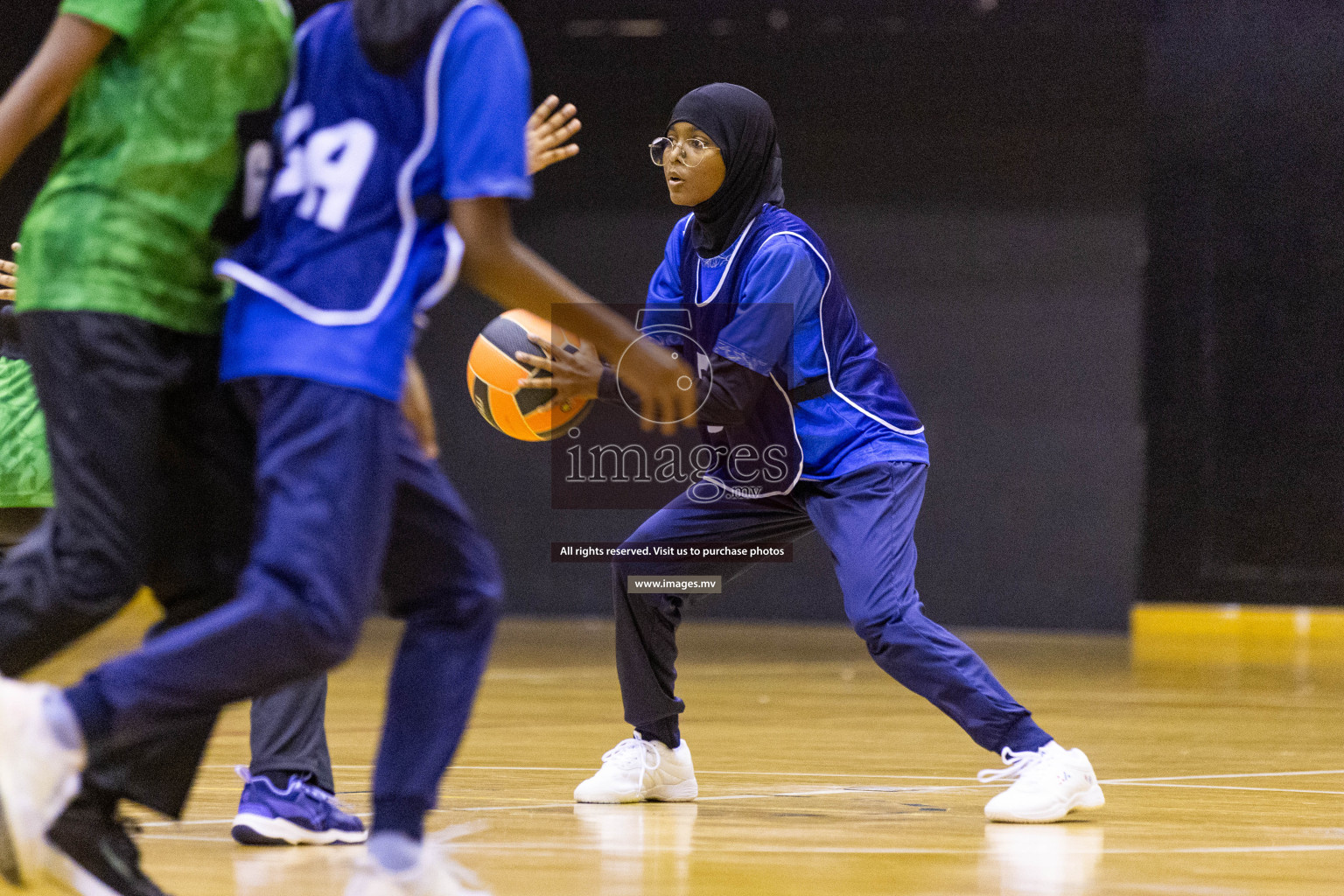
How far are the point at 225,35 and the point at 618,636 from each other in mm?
2001

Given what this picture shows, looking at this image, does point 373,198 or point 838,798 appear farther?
point 838,798

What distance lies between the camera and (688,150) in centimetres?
418

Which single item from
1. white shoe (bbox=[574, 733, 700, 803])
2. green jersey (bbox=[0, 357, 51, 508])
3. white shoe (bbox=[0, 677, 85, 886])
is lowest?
white shoe (bbox=[574, 733, 700, 803])

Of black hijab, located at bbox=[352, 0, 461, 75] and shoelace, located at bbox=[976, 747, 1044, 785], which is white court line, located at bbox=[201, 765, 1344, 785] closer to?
shoelace, located at bbox=[976, 747, 1044, 785]

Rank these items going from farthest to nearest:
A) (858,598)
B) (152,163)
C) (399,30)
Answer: (858,598)
(152,163)
(399,30)

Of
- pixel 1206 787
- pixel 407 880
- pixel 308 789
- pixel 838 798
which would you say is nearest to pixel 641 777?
pixel 838 798

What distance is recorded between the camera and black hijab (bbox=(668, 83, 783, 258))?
4160 mm

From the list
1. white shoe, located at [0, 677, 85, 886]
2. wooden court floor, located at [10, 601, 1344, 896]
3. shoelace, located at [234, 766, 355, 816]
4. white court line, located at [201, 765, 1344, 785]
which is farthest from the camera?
white court line, located at [201, 765, 1344, 785]

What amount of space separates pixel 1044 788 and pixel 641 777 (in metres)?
0.93

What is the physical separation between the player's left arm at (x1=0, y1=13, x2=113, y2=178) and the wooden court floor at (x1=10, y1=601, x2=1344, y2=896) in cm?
119

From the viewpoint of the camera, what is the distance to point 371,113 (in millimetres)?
2230

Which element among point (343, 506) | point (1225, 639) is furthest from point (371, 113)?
point (1225, 639)

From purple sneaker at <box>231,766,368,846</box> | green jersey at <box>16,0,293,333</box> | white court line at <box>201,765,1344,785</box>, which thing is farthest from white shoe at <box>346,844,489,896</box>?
white court line at <box>201,765,1344,785</box>

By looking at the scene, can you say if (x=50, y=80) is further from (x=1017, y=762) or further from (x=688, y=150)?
(x=1017, y=762)
